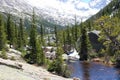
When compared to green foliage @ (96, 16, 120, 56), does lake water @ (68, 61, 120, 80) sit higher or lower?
lower

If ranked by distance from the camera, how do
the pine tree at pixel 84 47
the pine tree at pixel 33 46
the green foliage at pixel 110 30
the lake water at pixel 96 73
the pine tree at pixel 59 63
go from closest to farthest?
the green foliage at pixel 110 30, the pine tree at pixel 59 63, the lake water at pixel 96 73, the pine tree at pixel 33 46, the pine tree at pixel 84 47

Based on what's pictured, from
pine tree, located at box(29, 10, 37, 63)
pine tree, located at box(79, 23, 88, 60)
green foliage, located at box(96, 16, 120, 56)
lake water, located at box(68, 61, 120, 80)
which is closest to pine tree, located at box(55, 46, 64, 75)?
lake water, located at box(68, 61, 120, 80)

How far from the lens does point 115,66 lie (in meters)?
94.9

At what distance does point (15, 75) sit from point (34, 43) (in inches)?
1765

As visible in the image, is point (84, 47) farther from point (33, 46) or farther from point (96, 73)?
point (33, 46)

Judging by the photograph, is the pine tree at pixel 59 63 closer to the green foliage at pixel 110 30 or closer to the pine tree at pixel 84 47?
the green foliage at pixel 110 30

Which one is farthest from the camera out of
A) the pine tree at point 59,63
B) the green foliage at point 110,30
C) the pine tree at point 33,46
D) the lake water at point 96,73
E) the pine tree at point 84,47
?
the pine tree at point 84,47

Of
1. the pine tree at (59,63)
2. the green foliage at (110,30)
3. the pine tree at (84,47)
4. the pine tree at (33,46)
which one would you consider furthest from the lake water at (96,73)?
the pine tree at (84,47)

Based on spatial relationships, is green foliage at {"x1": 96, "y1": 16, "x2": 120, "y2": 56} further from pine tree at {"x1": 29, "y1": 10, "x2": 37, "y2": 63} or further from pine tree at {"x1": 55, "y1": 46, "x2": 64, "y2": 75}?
pine tree at {"x1": 29, "y1": 10, "x2": 37, "y2": 63}

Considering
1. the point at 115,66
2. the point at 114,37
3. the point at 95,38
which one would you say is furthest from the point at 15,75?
the point at 95,38

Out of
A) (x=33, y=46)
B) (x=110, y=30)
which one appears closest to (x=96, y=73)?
(x=33, y=46)

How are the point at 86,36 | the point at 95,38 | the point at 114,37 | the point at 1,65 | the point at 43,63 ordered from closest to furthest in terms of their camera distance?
1. the point at 1,65
2. the point at 114,37
3. the point at 43,63
4. the point at 86,36
5. the point at 95,38

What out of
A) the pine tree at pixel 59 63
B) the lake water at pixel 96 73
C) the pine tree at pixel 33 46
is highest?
the pine tree at pixel 33 46

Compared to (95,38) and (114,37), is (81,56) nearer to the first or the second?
(95,38)
